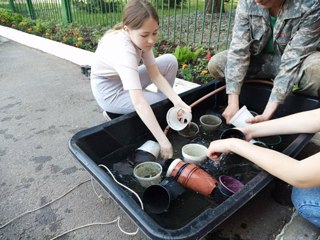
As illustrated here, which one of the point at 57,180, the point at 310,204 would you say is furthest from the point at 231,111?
the point at 57,180

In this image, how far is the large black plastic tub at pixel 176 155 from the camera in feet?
3.15

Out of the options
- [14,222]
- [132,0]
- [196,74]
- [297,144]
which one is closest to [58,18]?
[196,74]

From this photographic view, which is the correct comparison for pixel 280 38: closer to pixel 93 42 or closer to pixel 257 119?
pixel 257 119

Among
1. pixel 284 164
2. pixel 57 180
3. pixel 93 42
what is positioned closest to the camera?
pixel 284 164

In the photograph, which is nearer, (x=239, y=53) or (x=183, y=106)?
(x=183, y=106)

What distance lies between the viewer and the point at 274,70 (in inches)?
81.2

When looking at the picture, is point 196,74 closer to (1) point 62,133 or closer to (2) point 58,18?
(1) point 62,133

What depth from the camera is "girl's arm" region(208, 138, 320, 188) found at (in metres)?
0.95

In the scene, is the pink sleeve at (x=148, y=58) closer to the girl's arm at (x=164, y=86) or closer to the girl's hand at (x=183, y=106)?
the girl's arm at (x=164, y=86)

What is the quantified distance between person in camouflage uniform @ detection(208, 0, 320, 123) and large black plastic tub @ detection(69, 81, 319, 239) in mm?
195

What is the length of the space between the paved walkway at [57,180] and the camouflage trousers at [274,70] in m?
0.38

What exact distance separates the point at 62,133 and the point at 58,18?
423 centimetres

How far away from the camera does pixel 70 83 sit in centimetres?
311

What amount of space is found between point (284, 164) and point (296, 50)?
100 cm
